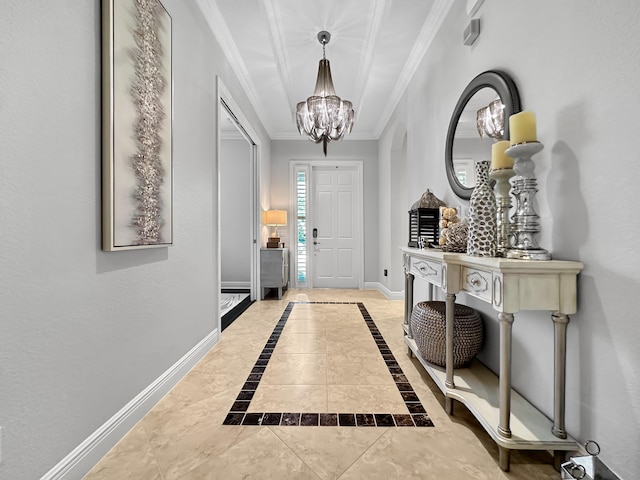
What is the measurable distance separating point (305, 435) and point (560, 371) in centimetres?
111

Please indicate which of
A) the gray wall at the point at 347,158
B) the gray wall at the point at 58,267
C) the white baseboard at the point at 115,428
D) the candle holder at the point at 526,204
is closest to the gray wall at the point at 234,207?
the gray wall at the point at 347,158

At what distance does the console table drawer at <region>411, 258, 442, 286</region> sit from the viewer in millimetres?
1766

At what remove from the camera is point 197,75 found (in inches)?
91.7

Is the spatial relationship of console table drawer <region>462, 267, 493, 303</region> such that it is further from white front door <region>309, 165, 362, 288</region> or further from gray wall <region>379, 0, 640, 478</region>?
white front door <region>309, 165, 362, 288</region>

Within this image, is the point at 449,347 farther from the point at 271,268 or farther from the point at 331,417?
the point at 271,268

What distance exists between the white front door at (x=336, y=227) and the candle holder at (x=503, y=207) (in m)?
3.94

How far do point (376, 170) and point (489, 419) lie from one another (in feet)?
15.2

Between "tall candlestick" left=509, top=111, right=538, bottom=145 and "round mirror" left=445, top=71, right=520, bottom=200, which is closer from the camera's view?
"tall candlestick" left=509, top=111, right=538, bottom=145

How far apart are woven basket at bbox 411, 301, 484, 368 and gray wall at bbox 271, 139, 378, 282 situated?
3.49 metres

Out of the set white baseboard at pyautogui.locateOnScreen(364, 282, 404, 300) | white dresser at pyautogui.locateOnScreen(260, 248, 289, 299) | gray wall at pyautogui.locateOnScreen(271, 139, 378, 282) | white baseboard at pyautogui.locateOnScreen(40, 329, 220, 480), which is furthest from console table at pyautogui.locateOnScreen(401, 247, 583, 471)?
gray wall at pyautogui.locateOnScreen(271, 139, 378, 282)

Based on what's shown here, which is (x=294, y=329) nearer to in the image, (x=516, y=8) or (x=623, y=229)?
(x=623, y=229)

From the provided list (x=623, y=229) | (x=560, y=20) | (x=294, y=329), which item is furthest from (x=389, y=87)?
(x=623, y=229)

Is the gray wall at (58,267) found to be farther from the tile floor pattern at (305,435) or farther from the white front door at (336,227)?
the white front door at (336,227)

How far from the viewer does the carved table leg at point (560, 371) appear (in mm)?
1180
